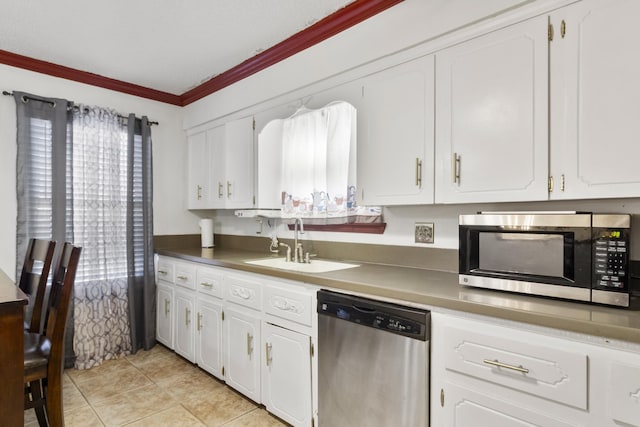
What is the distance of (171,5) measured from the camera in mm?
2043

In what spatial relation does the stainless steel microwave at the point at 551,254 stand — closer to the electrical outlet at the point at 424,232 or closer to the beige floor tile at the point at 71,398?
the electrical outlet at the point at 424,232

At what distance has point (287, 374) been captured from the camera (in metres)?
1.98

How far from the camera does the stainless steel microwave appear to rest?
3.89 feet

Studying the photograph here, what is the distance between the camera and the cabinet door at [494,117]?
1452 millimetres

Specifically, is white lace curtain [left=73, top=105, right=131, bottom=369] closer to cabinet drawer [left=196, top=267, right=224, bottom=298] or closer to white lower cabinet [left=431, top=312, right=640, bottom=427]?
cabinet drawer [left=196, top=267, right=224, bottom=298]

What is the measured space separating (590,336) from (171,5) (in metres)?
2.47

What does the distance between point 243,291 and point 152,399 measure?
0.98 metres

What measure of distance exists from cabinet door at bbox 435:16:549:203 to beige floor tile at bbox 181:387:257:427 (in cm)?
175

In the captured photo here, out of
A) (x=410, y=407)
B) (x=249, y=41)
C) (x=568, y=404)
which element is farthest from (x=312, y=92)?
(x=568, y=404)

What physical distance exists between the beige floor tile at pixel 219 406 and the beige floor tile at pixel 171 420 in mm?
40

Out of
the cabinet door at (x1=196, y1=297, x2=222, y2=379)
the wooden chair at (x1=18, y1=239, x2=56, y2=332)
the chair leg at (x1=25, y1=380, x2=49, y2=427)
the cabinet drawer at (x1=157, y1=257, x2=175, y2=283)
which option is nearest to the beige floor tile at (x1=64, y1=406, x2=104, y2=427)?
the chair leg at (x1=25, y1=380, x2=49, y2=427)

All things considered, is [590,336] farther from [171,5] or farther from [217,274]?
[171,5]

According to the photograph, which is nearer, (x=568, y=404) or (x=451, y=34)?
(x=568, y=404)

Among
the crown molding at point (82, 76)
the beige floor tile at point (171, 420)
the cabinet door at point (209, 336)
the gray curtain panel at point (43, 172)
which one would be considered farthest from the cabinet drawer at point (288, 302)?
the crown molding at point (82, 76)
